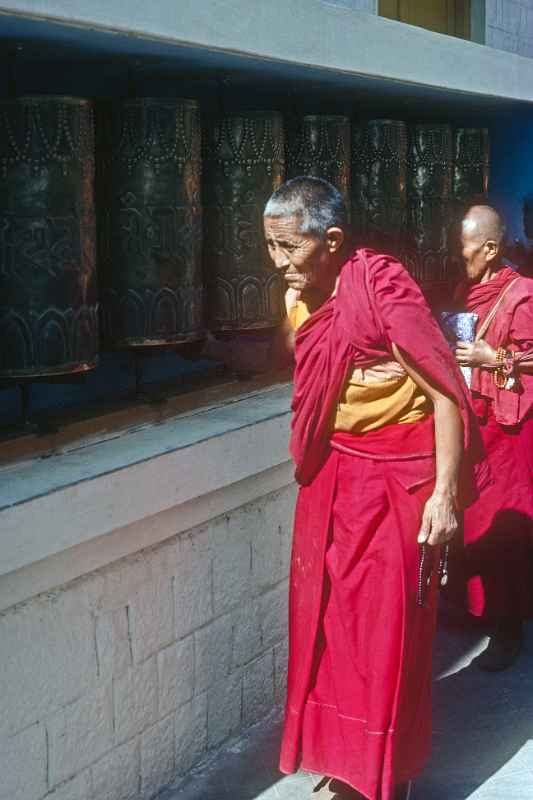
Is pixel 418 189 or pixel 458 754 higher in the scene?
pixel 418 189

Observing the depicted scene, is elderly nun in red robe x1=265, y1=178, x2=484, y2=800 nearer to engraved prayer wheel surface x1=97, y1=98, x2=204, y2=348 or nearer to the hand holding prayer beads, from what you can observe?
engraved prayer wheel surface x1=97, y1=98, x2=204, y2=348

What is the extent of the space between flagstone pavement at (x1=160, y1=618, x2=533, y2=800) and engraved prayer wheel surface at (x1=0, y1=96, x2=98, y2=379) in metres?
1.37

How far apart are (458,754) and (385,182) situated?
5.81ft

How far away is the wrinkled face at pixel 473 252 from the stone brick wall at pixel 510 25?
163 centimetres

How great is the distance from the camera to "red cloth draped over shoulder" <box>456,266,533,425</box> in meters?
4.33

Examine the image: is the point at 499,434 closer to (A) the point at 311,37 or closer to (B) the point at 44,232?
(A) the point at 311,37

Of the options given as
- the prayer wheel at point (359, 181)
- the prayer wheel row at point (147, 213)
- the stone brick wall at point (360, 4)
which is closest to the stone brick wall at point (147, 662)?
the prayer wheel row at point (147, 213)

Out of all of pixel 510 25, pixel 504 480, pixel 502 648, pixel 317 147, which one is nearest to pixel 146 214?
pixel 317 147

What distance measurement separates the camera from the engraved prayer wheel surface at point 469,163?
15.0ft

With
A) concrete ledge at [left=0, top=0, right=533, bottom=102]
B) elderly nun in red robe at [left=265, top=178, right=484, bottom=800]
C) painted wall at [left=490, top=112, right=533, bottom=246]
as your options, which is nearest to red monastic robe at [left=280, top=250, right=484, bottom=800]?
elderly nun in red robe at [left=265, top=178, right=484, bottom=800]

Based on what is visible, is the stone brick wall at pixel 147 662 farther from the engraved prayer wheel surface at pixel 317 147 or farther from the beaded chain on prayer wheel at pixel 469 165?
the beaded chain on prayer wheel at pixel 469 165

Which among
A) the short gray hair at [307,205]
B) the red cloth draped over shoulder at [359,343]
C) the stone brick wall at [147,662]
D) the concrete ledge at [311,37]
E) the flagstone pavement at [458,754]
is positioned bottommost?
the flagstone pavement at [458,754]

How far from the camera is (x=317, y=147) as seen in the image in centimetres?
377

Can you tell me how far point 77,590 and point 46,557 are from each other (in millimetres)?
218
